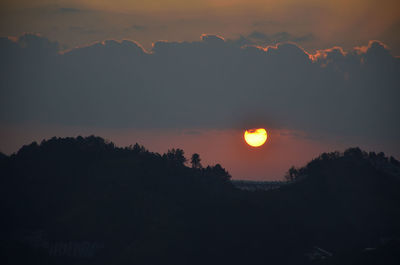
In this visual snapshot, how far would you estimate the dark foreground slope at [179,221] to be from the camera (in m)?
163

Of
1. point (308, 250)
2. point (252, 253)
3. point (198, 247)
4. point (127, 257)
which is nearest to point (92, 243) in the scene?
point (127, 257)

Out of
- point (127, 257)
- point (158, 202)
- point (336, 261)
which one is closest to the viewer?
point (336, 261)

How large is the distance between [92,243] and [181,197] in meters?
33.0

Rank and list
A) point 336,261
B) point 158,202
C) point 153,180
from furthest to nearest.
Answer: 1. point 153,180
2. point 158,202
3. point 336,261

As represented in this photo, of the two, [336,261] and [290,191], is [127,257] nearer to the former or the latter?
[336,261]

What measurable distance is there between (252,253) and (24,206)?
225 ft

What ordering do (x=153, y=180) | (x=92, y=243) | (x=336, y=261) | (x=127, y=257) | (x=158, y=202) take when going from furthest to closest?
(x=153, y=180) < (x=158, y=202) < (x=92, y=243) < (x=127, y=257) < (x=336, y=261)

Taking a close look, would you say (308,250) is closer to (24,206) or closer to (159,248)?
(159,248)

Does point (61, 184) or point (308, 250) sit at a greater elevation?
point (61, 184)

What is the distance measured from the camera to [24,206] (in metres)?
187

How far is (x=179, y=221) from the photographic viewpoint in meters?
175

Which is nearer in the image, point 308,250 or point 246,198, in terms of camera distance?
point 308,250

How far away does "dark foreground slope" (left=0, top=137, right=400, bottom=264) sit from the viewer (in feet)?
534

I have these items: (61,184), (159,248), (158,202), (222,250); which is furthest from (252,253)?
(61,184)
